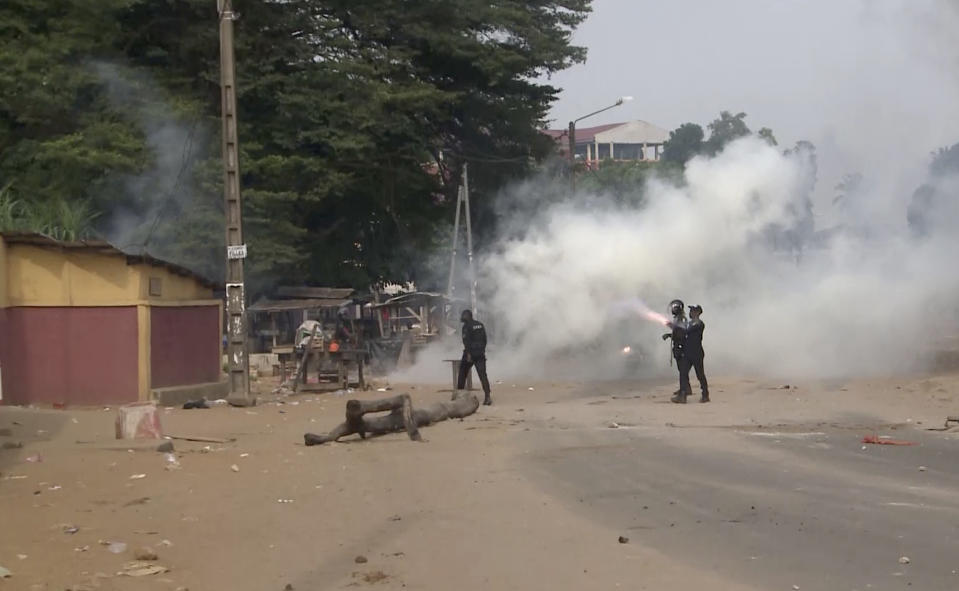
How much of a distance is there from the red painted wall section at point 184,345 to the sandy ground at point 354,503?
2.89m

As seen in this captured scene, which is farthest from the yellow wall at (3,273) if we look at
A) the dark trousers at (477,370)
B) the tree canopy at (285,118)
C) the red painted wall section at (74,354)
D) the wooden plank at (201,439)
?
the dark trousers at (477,370)

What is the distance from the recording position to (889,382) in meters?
23.9

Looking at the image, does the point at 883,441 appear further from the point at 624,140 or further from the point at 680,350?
the point at 624,140

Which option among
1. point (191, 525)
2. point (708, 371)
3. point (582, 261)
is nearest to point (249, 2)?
point (582, 261)

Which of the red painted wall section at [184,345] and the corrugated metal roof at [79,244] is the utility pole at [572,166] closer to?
the red painted wall section at [184,345]

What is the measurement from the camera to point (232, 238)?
71.7 feet

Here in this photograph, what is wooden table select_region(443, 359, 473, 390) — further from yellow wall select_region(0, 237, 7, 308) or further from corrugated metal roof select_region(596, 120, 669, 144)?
corrugated metal roof select_region(596, 120, 669, 144)

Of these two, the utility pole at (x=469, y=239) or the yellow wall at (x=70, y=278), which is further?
the utility pole at (x=469, y=239)

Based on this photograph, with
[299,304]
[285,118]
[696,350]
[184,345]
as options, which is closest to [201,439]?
[184,345]

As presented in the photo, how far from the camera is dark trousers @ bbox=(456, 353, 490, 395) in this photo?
21734 mm

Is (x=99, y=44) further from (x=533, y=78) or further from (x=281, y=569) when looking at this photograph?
(x=281, y=569)

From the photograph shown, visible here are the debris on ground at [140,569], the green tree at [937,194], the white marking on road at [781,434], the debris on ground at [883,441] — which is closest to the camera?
the debris on ground at [140,569]

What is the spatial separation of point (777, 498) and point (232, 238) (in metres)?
13.5

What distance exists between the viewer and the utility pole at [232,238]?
71.9 feet
